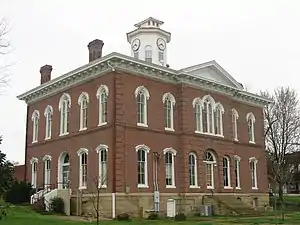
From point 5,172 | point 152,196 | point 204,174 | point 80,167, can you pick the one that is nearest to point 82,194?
point 80,167

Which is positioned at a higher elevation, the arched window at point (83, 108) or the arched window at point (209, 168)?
the arched window at point (83, 108)

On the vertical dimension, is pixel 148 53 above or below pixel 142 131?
above

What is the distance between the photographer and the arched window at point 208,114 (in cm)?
3581

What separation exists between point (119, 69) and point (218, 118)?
404 inches

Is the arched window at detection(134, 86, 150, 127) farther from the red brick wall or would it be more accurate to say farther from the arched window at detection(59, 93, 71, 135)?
the arched window at detection(59, 93, 71, 135)

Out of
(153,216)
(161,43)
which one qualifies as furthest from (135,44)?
(153,216)

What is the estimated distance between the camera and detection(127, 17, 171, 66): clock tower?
38344 mm

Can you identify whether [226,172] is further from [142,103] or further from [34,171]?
[34,171]

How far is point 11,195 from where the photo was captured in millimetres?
35125

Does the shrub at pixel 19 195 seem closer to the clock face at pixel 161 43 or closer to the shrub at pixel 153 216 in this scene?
the shrub at pixel 153 216

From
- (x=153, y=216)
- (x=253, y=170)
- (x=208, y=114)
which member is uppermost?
(x=208, y=114)

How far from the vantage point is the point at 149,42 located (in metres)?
38.6

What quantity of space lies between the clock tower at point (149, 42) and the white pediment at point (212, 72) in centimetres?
376

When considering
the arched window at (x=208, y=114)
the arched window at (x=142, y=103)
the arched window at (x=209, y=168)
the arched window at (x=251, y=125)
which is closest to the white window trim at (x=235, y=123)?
the arched window at (x=251, y=125)
